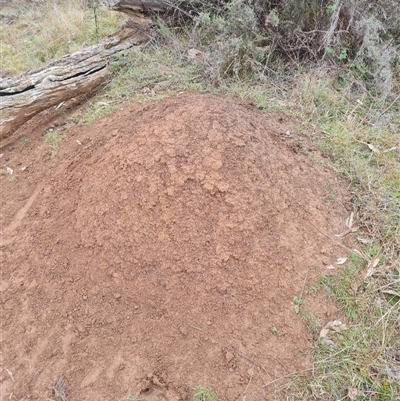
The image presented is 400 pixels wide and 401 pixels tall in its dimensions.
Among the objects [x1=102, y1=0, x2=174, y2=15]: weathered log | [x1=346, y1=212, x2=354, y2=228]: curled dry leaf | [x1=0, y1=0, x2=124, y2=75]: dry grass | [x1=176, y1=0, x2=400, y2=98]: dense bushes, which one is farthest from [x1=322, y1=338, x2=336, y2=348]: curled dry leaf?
[x1=0, y1=0, x2=124, y2=75]: dry grass

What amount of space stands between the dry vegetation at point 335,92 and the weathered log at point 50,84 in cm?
19

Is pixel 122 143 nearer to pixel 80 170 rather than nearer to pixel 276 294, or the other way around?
pixel 80 170

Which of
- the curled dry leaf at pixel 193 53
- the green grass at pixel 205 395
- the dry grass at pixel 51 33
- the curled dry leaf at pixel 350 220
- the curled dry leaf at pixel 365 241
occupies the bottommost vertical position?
the green grass at pixel 205 395

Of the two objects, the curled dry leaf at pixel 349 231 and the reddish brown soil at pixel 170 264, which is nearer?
the reddish brown soil at pixel 170 264

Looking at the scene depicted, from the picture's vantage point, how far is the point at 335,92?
3.30m

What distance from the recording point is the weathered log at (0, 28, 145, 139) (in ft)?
10.7

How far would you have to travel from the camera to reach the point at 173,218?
7.22 feet

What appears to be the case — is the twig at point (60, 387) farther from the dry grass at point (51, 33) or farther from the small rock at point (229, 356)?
the dry grass at point (51, 33)

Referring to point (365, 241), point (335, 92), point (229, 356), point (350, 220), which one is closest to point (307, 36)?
point (335, 92)

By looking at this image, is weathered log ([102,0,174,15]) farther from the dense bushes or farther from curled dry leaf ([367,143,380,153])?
curled dry leaf ([367,143,380,153])

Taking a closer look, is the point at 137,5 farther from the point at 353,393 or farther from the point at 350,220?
the point at 353,393

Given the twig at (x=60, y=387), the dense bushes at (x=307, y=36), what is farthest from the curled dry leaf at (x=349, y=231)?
the twig at (x=60, y=387)

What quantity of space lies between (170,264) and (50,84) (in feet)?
7.15

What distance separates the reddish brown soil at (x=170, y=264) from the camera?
6.37 ft
